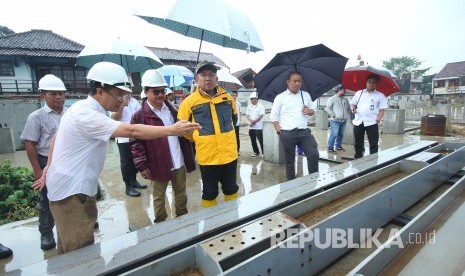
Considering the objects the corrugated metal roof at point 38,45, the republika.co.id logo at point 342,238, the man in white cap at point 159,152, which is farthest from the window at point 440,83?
the man in white cap at point 159,152

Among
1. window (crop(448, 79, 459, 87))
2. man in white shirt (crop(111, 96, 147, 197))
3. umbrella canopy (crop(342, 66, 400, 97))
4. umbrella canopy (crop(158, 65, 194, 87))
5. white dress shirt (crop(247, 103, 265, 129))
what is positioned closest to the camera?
man in white shirt (crop(111, 96, 147, 197))

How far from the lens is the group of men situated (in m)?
1.78

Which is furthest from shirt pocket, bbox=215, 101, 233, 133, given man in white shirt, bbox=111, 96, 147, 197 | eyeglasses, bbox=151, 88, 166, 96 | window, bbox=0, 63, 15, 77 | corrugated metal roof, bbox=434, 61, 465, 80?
corrugated metal roof, bbox=434, 61, 465, 80

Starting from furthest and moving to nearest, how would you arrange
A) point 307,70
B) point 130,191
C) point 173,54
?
1. point 173,54
2. point 130,191
3. point 307,70

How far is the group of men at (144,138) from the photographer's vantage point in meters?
1.78

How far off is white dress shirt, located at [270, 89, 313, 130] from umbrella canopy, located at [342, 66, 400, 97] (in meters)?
1.57

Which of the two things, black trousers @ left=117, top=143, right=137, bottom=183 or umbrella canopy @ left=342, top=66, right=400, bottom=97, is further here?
umbrella canopy @ left=342, top=66, right=400, bottom=97

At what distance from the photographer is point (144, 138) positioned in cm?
179

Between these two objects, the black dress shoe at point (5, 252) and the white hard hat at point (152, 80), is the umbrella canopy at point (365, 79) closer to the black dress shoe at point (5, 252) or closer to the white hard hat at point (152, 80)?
the white hard hat at point (152, 80)

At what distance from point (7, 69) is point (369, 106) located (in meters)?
→ 21.0

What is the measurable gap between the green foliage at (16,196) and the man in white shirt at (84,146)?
8.86 ft

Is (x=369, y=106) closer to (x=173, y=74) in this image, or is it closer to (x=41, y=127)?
(x=41, y=127)

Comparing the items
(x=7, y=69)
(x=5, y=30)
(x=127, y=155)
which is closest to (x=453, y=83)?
(x=127, y=155)

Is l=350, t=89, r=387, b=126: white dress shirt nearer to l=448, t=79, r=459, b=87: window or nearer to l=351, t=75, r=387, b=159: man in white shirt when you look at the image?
l=351, t=75, r=387, b=159: man in white shirt
